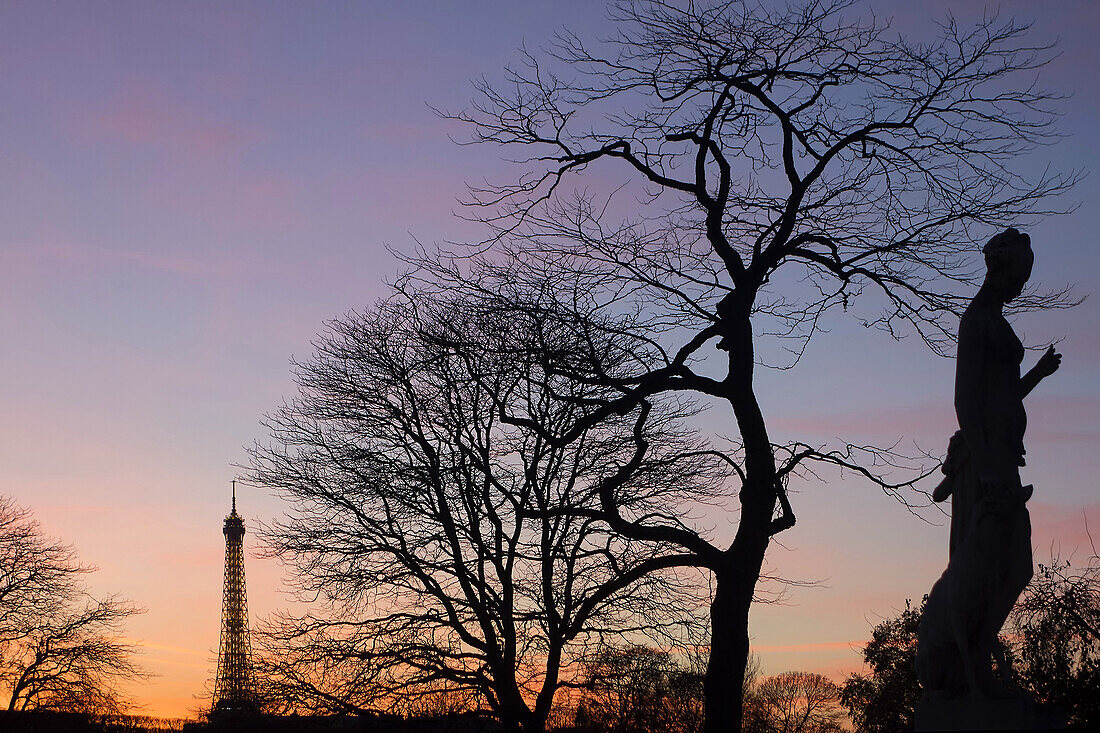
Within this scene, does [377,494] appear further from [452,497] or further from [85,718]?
[85,718]

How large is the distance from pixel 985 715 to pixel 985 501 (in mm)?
1420

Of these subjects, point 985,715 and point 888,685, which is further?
point 888,685

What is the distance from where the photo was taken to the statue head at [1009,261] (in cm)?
834

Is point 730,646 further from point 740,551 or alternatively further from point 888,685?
point 888,685

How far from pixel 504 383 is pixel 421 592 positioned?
421 cm

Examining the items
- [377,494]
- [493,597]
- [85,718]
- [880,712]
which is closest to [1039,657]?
[880,712]

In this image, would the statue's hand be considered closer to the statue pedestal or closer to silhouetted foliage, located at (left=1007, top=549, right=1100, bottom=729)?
the statue pedestal

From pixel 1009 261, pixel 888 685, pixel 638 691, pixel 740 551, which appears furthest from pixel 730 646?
pixel 888 685

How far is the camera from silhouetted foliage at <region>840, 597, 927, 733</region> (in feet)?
96.6

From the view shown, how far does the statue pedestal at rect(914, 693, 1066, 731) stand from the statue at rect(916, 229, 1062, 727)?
1.8 inches

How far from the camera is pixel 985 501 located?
7.96m

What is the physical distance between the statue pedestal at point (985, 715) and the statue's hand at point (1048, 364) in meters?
2.30

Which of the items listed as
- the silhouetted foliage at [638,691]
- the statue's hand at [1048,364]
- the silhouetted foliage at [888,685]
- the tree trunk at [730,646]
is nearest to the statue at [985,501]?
the statue's hand at [1048,364]

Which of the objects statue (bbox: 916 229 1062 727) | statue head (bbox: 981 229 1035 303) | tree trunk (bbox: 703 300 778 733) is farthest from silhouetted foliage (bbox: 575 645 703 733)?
statue head (bbox: 981 229 1035 303)
